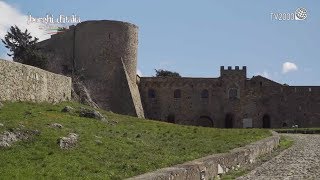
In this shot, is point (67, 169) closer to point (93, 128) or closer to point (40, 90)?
point (93, 128)

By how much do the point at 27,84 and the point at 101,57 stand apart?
2509 cm

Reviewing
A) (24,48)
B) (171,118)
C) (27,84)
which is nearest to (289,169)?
(27,84)

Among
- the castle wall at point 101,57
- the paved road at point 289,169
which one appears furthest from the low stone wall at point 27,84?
the castle wall at point 101,57

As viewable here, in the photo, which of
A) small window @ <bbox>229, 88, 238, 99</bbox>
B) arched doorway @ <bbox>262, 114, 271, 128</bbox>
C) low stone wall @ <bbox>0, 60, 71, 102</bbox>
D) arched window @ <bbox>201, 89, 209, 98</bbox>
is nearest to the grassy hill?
low stone wall @ <bbox>0, 60, 71, 102</bbox>

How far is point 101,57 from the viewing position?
50.4 m

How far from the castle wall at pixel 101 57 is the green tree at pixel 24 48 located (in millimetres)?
3481

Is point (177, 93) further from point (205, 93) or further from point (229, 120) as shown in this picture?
point (229, 120)

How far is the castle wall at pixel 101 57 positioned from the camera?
5012cm

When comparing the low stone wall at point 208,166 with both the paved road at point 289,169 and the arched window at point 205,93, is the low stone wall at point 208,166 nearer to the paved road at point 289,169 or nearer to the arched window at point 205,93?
the paved road at point 289,169

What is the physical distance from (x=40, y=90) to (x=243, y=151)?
1503 centimetres

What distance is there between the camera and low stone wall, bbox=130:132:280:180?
361 inches

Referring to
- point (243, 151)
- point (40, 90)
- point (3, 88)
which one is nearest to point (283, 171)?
point (243, 151)

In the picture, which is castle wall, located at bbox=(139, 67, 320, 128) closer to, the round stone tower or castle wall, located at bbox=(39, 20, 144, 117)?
castle wall, located at bbox=(39, 20, 144, 117)

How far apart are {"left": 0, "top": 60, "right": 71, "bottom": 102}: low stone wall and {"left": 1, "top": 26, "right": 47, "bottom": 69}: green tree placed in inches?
465
